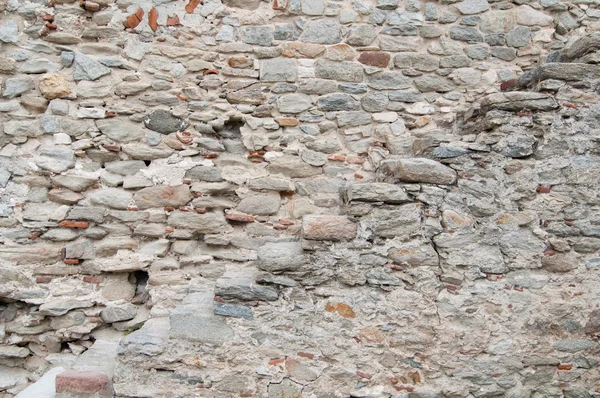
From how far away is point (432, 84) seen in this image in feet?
10.4

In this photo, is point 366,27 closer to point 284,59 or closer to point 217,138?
point 284,59

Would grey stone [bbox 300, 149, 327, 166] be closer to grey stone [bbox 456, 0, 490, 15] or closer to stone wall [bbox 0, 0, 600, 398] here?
stone wall [bbox 0, 0, 600, 398]

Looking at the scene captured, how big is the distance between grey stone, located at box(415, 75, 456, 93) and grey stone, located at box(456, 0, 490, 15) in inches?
21.2

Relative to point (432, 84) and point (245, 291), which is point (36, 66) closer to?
point (245, 291)

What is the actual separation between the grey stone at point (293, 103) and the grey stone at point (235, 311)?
4.58ft

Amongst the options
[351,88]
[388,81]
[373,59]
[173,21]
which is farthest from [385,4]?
[173,21]

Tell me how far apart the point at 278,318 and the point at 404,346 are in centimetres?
63

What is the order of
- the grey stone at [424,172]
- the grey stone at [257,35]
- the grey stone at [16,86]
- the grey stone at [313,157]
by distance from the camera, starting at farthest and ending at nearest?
the grey stone at [257,35] → the grey stone at [313,157] → the grey stone at [16,86] → the grey stone at [424,172]

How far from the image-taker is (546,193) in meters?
2.42

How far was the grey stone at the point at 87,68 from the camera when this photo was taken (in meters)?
2.96

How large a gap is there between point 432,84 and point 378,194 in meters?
1.25

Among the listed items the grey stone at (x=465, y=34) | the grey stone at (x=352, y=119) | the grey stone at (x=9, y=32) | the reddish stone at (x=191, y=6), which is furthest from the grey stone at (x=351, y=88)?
the grey stone at (x=9, y=32)

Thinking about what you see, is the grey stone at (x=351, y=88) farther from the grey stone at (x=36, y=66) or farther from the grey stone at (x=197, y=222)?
the grey stone at (x=36, y=66)

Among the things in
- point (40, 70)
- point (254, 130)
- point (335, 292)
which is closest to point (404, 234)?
point (335, 292)
